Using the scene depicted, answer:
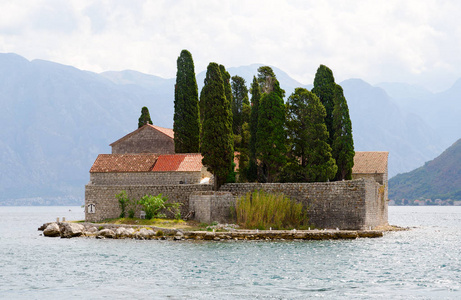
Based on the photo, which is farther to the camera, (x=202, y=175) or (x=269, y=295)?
→ (x=202, y=175)

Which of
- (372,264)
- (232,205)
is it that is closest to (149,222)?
(232,205)

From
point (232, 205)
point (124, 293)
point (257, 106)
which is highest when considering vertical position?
point (257, 106)

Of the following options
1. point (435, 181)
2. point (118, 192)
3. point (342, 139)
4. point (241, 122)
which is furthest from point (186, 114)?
point (435, 181)

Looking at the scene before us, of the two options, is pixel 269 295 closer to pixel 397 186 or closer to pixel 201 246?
pixel 201 246

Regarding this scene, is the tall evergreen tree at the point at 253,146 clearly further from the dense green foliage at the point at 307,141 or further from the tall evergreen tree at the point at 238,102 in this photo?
the tall evergreen tree at the point at 238,102

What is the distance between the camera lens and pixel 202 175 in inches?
2007

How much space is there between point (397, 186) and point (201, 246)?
15357cm

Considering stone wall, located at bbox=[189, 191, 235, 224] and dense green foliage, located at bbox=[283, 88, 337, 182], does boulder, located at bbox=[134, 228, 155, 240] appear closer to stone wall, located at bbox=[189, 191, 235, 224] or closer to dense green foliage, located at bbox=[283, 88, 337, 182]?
stone wall, located at bbox=[189, 191, 235, 224]

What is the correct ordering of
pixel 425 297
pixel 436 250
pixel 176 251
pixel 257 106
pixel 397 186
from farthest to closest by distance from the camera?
pixel 397 186 < pixel 257 106 < pixel 436 250 < pixel 176 251 < pixel 425 297

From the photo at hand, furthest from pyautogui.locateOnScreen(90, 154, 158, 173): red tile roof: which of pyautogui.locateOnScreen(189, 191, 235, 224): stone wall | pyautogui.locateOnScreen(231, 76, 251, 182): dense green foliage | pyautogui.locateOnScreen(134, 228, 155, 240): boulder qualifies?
pyautogui.locateOnScreen(231, 76, 251, 182): dense green foliage

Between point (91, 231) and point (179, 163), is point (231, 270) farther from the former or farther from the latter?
point (179, 163)

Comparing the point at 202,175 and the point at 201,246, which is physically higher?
the point at 202,175

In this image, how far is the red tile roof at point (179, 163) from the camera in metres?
48.4

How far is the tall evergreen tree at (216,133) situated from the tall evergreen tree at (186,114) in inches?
209
